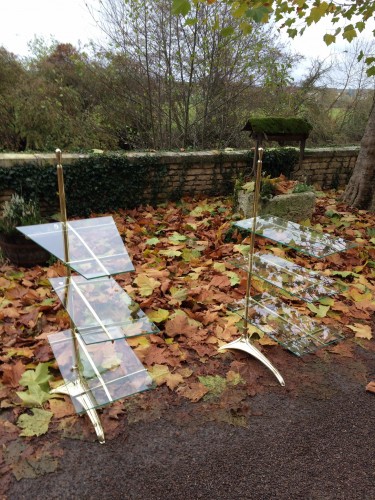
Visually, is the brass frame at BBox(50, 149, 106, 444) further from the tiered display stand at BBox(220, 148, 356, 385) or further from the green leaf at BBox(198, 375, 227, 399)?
the tiered display stand at BBox(220, 148, 356, 385)

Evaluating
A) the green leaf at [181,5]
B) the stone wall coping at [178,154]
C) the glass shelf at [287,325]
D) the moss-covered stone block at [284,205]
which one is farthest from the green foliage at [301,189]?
the green leaf at [181,5]

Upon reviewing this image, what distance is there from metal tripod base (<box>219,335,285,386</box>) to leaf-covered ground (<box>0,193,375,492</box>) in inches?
2.3

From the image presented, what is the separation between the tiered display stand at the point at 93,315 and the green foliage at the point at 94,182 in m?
2.97

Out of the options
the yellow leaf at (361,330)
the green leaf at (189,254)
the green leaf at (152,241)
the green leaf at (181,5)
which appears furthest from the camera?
the green leaf at (152,241)

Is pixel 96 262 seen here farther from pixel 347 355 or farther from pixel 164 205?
pixel 164 205

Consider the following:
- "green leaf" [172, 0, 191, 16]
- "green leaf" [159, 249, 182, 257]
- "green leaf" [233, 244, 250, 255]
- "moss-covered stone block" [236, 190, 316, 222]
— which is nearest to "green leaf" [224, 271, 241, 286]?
"green leaf" [233, 244, 250, 255]

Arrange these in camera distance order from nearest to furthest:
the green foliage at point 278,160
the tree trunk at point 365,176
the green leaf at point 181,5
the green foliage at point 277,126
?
the green leaf at point 181,5, the green foliage at point 277,126, the tree trunk at point 365,176, the green foliage at point 278,160

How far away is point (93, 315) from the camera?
2.18 metres

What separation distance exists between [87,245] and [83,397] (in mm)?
888

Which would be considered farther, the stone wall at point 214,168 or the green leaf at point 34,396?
the stone wall at point 214,168

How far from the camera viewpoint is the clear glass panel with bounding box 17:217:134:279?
190cm

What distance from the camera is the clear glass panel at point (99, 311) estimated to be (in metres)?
2.03

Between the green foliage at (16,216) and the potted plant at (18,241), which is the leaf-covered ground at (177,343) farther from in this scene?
the green foliage at (16,216)

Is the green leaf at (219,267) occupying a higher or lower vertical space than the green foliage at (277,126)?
lower
